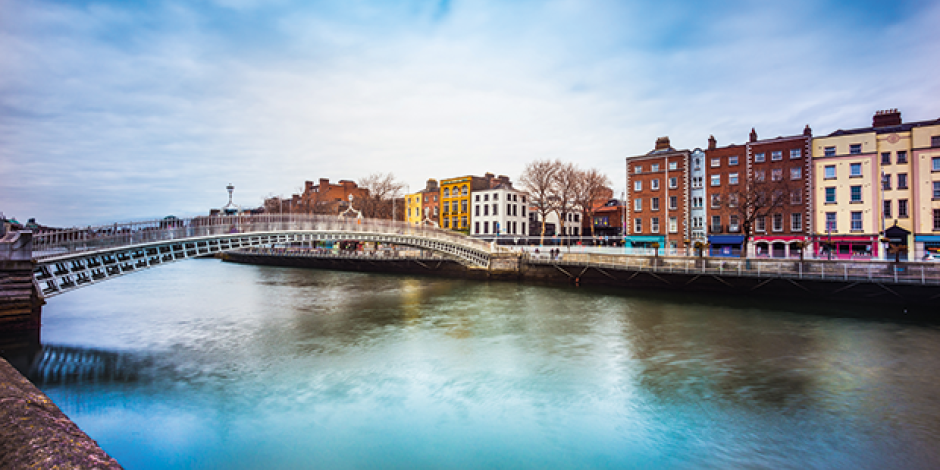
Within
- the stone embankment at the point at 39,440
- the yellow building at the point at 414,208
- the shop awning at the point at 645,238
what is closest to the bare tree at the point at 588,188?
the shop awning at the point at 645,238

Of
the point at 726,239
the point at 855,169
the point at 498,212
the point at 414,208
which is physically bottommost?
the point at 726,239

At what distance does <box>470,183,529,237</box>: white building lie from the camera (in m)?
59.8

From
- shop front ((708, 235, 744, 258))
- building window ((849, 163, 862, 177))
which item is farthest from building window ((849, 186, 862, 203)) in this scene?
shop front ((708, 235, 744, 258))

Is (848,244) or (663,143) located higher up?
(663,143)

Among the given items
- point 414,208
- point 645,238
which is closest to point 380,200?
point 414,208

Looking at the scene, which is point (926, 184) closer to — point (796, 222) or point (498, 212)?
point (796, 222)

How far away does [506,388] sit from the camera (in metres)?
12.9

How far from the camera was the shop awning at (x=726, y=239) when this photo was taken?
38625mm

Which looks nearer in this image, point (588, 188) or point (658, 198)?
point (658, 198)

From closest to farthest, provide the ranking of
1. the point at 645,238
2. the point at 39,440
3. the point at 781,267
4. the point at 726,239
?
1. the point at 39,440
2. the point at 781,267
3. the point at 726,239
4. the point at 645,238

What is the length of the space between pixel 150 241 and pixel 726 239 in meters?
41.4

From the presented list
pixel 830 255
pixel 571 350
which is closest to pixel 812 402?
pixel 571 350

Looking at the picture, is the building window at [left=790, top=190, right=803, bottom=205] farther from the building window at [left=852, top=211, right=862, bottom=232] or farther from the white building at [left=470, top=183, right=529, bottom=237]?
the white building at [left=470, top=183, right=529, bottom=237]

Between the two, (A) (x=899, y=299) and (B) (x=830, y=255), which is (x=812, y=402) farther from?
(B) (x=830, y=255)
